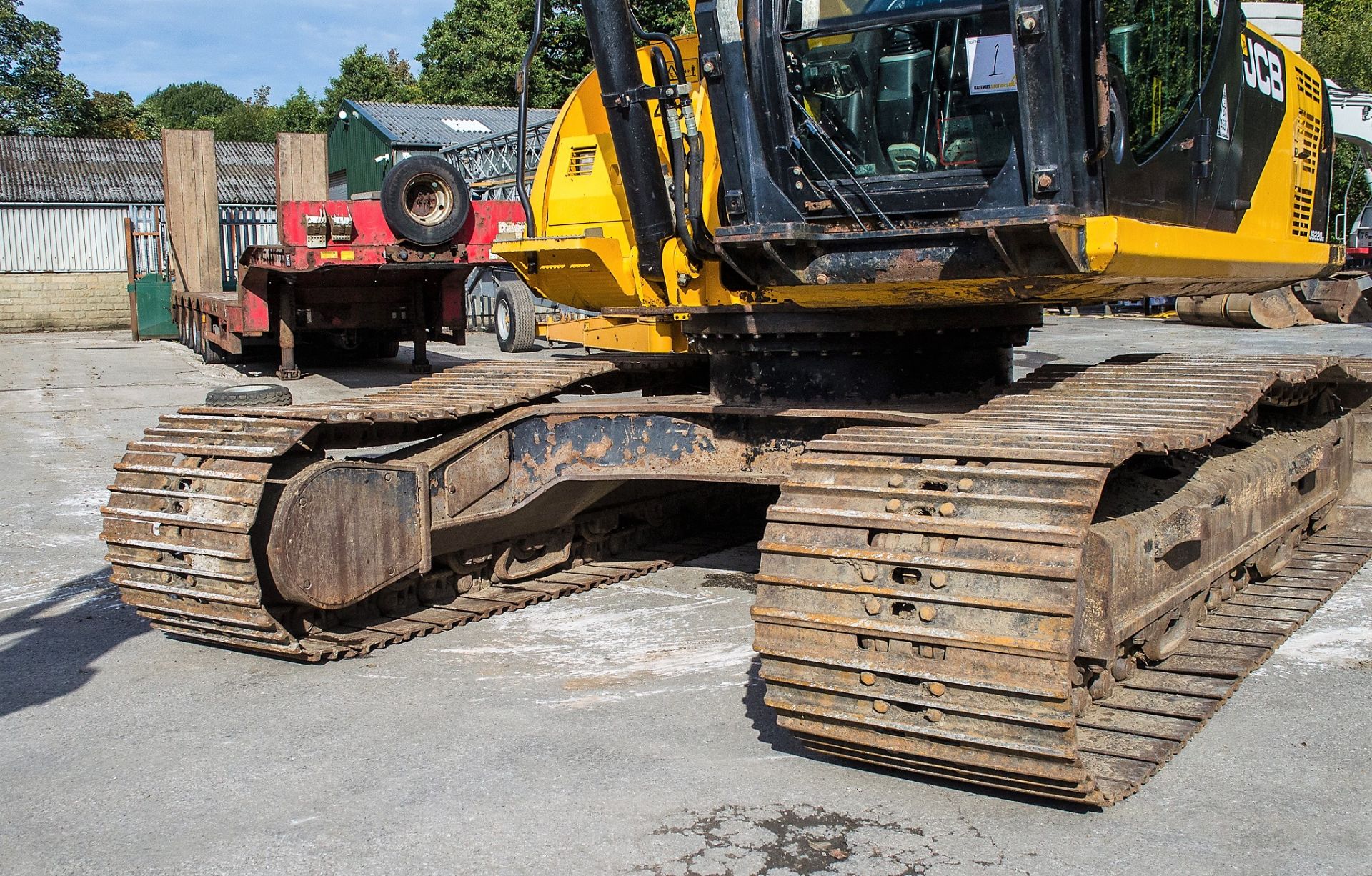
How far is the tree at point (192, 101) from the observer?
10049cm

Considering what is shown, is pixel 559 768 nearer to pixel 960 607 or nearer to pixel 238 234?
pixel 960 607

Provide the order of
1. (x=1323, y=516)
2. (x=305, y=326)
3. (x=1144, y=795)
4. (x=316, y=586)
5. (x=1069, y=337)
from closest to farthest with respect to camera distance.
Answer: (x=1144, y=795)
(x=316, y=586)
(x=1323, y=516)
(x=305, y=326)
(x=1069, y=337)

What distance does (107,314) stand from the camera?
30109 millimetres

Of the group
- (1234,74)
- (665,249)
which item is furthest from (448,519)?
(1234,74)

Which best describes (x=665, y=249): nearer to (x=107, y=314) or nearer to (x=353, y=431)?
(x=353, y=431)

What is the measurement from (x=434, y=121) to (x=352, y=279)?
2531cm

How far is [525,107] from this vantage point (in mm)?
5621

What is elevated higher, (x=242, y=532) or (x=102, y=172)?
(x=102, y=172)

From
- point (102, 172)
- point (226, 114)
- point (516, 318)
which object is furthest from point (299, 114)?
point (516, 318)

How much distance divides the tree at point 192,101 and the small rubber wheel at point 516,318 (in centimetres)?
8557

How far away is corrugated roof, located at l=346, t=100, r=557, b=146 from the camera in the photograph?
3766 cm

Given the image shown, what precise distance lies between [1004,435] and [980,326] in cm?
129

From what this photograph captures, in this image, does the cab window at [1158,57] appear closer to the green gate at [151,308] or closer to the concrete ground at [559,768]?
the concrete ground at [559,768]

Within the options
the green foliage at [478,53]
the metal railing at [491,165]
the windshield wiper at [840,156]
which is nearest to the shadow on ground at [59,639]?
the windshield wiper at [840,156]
